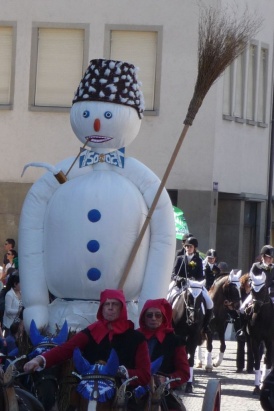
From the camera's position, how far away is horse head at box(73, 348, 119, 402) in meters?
8.05

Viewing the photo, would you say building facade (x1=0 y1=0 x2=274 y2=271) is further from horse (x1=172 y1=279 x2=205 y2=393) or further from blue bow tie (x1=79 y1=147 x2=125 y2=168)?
blue bow tie (x1=79 y1=147 x2=125 y2=168)

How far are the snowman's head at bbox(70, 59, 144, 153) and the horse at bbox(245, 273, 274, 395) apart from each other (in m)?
6.22

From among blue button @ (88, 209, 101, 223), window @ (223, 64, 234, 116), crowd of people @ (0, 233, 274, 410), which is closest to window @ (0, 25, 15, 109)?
window @ (223, 64, 234, 116)

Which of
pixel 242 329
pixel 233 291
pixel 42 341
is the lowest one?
pixel 242 329

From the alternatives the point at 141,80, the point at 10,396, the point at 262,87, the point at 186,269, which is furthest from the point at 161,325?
the point at 262,87

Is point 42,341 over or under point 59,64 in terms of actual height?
under

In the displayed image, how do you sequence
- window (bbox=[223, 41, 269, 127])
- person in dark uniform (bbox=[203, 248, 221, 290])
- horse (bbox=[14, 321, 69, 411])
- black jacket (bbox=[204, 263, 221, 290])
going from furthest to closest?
1. window (bbox=[223, 41, 269, 127])
2. black jacket (bbox=[204, 263, 221, 290])
3. person in dark uniform (bbox=[203, 248, 221, 290])
4. horse (bbox=[14, 321, 69, 411])

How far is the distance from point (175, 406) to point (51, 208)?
2.51 meters

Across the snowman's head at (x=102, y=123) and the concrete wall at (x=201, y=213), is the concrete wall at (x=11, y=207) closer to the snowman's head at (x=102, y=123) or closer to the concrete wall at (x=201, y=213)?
the concrete wall at (x=201, y=213)

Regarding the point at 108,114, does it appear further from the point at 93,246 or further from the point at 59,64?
the point at 59,64

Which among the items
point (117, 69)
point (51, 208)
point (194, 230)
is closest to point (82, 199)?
point (51, 208)

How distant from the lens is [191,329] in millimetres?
17641

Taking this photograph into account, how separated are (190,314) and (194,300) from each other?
24 cm

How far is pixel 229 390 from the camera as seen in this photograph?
17156mm
